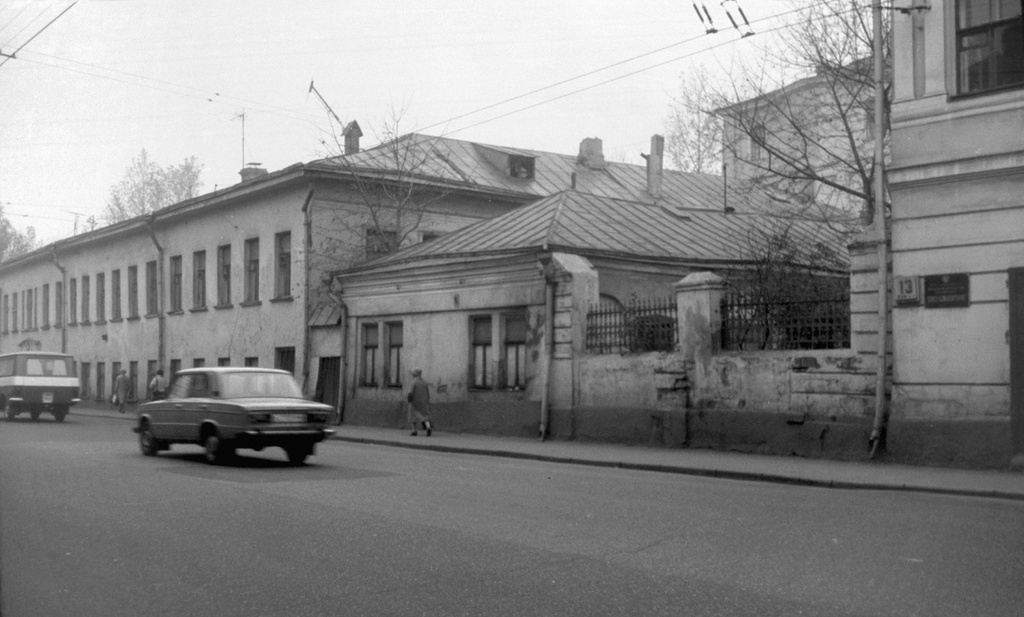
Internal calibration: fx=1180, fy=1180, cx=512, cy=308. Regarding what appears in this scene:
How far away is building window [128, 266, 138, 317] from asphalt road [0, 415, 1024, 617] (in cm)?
3304

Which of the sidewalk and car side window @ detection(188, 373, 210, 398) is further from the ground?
car side window @ detection(188, 373, 210, 398)

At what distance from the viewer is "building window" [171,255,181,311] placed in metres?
43.9

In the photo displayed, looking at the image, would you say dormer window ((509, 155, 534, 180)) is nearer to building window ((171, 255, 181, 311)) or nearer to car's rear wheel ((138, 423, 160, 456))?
building window ((171, 255, 181, 311))

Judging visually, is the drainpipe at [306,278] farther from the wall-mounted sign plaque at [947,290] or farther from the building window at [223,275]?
the wall-mounted sign plaque at [947,290]

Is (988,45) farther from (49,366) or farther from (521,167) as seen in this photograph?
(49,366)

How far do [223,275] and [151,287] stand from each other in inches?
269

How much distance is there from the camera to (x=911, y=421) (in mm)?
17078

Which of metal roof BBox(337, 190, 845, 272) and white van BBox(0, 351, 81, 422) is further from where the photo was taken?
white van BBox(0, 351, 81, 422)

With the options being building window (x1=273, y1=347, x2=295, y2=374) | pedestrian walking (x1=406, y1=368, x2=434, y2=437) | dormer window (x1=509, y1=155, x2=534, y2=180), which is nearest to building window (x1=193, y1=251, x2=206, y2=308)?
building window (x1=273, y1=347, x2=295, y2=374)

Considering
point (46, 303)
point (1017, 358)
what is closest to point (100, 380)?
point (46, 303)

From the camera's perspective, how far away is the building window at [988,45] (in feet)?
53.9

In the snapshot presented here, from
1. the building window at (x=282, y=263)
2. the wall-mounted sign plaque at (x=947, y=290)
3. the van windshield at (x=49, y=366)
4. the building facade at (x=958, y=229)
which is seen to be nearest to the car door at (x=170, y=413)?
the building facade at (x=958, y=229)

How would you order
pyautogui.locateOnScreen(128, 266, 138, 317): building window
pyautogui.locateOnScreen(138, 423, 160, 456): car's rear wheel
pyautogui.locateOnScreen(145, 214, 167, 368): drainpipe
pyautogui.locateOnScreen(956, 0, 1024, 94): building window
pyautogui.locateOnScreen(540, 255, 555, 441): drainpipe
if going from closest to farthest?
1. pyautogui.locateOnScreen(956, 0, 1024, 94): building window
2. pyautogui.locateOnScreen(138, 423, 160, 456): car's rear wheel
3. pyautogui.locateOnScreen(540, 255, 555, 441): drainpipe
4. pyautogui.locateOnScreen(145, 214, 167, 368): drainpipe
5. pyautogui.locateOnScreen(128, 266, 138, 317): building window

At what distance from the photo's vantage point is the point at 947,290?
16844 mm
